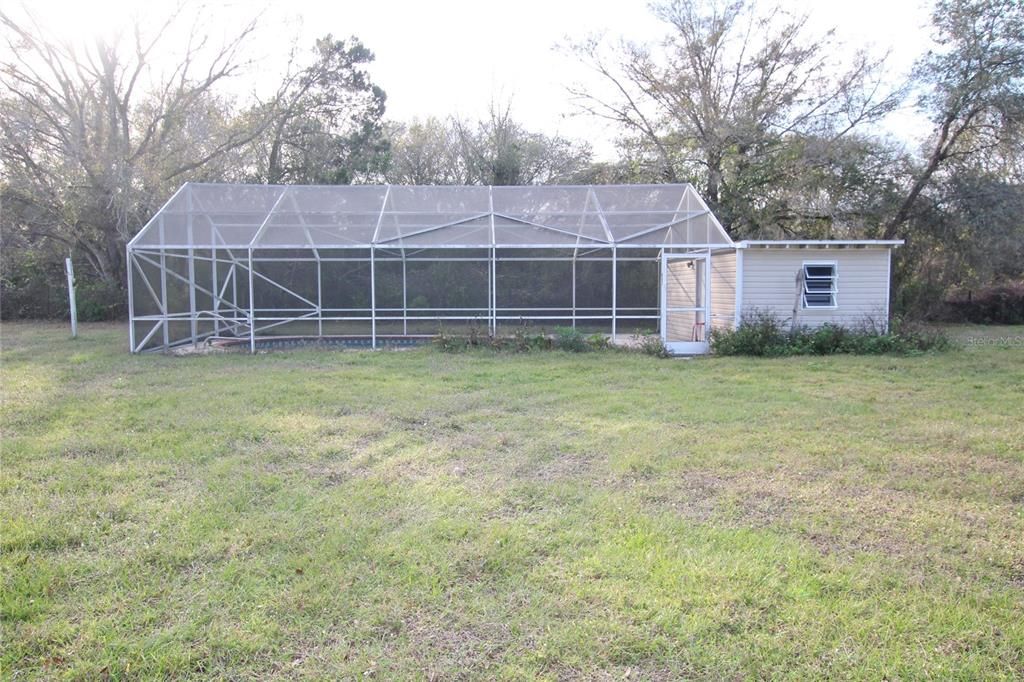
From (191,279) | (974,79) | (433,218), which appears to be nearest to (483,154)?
(433,218)

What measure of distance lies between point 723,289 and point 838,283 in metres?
1.98

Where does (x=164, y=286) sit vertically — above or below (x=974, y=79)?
below

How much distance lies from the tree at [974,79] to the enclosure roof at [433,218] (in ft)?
25.6

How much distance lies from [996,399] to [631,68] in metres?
14.2

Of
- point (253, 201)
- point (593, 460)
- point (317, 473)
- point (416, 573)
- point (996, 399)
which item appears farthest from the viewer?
point (253, 201)

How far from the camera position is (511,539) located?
3305 mm

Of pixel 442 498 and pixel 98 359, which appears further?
pixel 98 359

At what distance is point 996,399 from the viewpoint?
6.83 meters

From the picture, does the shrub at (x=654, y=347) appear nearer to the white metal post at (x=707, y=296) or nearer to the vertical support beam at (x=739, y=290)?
the white metal post at (x=707, y=296)

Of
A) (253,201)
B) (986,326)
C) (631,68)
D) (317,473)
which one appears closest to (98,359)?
(253,201)

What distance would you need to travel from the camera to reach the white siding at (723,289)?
470 inches

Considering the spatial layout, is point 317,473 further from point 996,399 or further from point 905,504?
point 996,399

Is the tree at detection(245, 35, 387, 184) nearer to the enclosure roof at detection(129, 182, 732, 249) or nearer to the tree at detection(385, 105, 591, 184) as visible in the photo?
the tree at detection(385, 105, 591, 184)

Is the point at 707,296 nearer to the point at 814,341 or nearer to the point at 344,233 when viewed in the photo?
the point at 814,341
